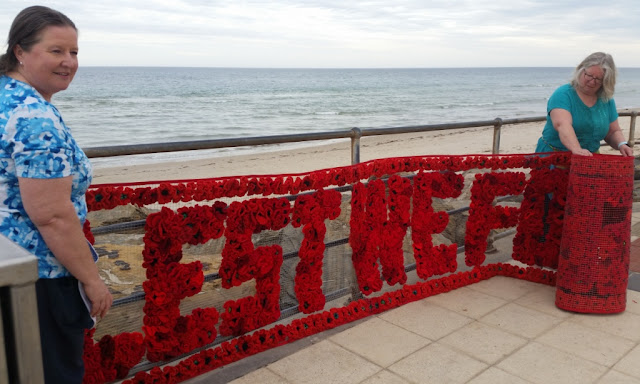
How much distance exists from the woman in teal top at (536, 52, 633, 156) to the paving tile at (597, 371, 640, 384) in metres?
1.40

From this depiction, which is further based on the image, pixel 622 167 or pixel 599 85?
pixel 599 85

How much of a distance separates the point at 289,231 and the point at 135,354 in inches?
54.9

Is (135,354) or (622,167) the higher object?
(622,167)

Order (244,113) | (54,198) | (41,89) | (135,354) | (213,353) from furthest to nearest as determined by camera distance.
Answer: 1. (244,113)
2. (213,353)
3. (135,354)
4. (41,89)
5. (54,198)

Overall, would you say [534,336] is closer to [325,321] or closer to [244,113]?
[325,321]

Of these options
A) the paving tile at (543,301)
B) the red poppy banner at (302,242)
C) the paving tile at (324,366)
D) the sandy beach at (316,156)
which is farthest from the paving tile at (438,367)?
the sandy beach at (316,156)

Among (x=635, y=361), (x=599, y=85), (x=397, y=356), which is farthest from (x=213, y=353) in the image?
(x=599, y=85)

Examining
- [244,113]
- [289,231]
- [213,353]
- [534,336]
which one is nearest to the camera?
[213,353]

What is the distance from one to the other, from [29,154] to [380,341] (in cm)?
224

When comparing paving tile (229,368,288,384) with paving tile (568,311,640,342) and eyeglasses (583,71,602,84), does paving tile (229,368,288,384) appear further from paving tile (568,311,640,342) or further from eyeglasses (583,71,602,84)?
eyeglasses (583,71,602,84)

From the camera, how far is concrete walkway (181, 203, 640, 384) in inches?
114

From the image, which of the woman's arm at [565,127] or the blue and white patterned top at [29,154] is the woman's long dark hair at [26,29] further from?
the woman's arm at [565,127]

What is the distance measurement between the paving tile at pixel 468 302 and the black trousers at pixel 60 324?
8.12 ft

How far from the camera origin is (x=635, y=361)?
3.03 m
